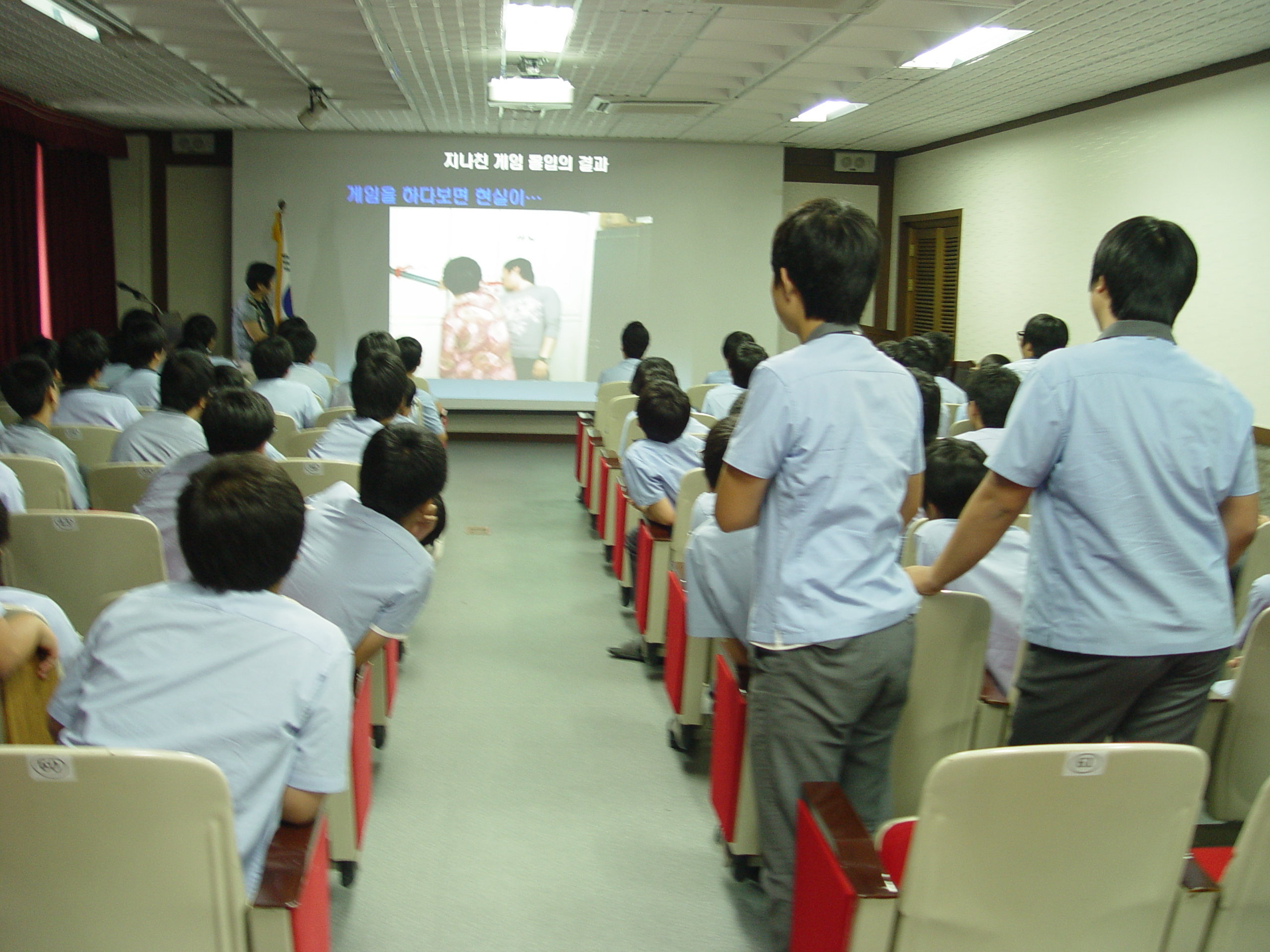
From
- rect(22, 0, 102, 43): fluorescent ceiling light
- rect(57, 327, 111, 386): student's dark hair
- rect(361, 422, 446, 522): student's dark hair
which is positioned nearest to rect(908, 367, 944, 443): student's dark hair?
rect(361, 422, 446, 522): student's dark hair

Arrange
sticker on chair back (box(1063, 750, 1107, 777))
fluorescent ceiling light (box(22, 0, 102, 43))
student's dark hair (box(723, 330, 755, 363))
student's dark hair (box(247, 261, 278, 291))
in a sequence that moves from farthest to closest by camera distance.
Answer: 1. student's dark hair (box(247, 261, 278, 291))
2. student's dark hair (box(723, 330, 755, 363))
3. fluorescent ceiling light (box(22, 0, 102, 43))
4. sticker on chair back (box(1063, 750, 1107, 777))

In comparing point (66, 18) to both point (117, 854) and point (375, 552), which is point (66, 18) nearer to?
point (375, 552)

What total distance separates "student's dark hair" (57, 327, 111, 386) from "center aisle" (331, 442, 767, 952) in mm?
1894

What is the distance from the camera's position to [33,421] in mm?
3496

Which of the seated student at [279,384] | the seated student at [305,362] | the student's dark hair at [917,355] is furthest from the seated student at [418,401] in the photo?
the student's dark hair at [917,355]

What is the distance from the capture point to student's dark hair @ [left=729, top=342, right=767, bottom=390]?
507 cm

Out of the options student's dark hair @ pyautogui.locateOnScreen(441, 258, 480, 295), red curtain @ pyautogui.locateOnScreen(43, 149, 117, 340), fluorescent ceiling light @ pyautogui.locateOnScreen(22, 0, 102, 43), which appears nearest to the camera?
fluorescent ceiling light @ pyautogui.locateOnScreen(22, 0, 102, 43)

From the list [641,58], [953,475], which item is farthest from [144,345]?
[953,475]

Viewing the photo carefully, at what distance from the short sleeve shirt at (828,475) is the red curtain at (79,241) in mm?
7931

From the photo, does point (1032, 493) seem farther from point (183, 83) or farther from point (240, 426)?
point (183, 83)

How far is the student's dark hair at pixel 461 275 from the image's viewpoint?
356 inches

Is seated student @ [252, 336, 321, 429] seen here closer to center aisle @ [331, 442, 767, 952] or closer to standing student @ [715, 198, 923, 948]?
center aisle @ [331, 442, 767, 952]

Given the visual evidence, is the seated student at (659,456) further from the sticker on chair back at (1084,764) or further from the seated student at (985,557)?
the sticker on chair back at (1084,764)

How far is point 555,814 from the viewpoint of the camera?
2.70m
